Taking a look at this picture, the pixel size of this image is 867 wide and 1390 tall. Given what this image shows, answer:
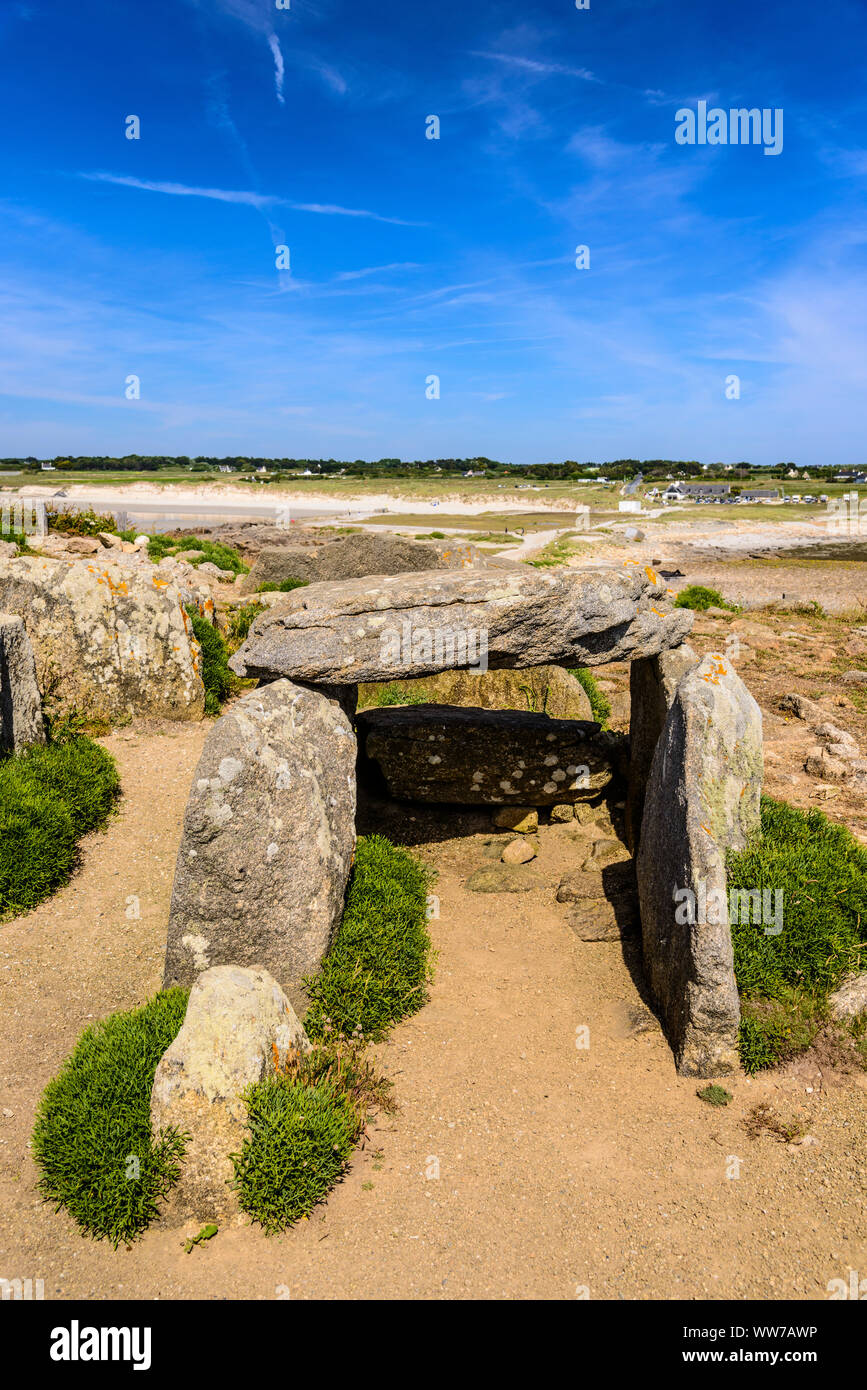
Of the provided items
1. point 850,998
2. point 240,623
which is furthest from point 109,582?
point 850,998

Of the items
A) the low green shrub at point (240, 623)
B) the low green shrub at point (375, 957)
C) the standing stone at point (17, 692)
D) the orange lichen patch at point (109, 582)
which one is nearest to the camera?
the low green shrub at point (375, 957)

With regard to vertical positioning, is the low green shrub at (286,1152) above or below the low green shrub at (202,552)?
below

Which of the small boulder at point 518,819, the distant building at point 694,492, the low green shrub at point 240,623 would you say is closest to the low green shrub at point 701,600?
the low green shrub at point 240,623

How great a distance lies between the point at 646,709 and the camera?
9164mm

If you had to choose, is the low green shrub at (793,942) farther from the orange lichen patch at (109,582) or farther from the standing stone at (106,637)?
the orange lichen patch at (109,582)

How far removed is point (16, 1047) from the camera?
19.9 feet

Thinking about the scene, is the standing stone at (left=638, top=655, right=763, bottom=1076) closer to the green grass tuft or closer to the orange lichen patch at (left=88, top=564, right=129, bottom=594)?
the green grass tuft

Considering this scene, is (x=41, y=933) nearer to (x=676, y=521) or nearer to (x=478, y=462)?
(x=676, y=521)

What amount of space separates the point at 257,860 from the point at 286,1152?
2.05 meters

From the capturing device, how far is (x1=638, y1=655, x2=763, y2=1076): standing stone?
5.91 m

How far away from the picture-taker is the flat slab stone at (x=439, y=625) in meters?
7.15

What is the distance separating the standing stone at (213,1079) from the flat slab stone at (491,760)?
14.8 feet

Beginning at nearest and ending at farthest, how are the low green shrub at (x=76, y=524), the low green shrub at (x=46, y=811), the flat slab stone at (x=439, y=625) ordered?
the flat slab stone at (x=439, y=625), the low green shrub at (x=46, y=811), the low green shrub at (x=76, y=524)

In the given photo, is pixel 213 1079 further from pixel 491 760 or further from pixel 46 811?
pixel 491 760
